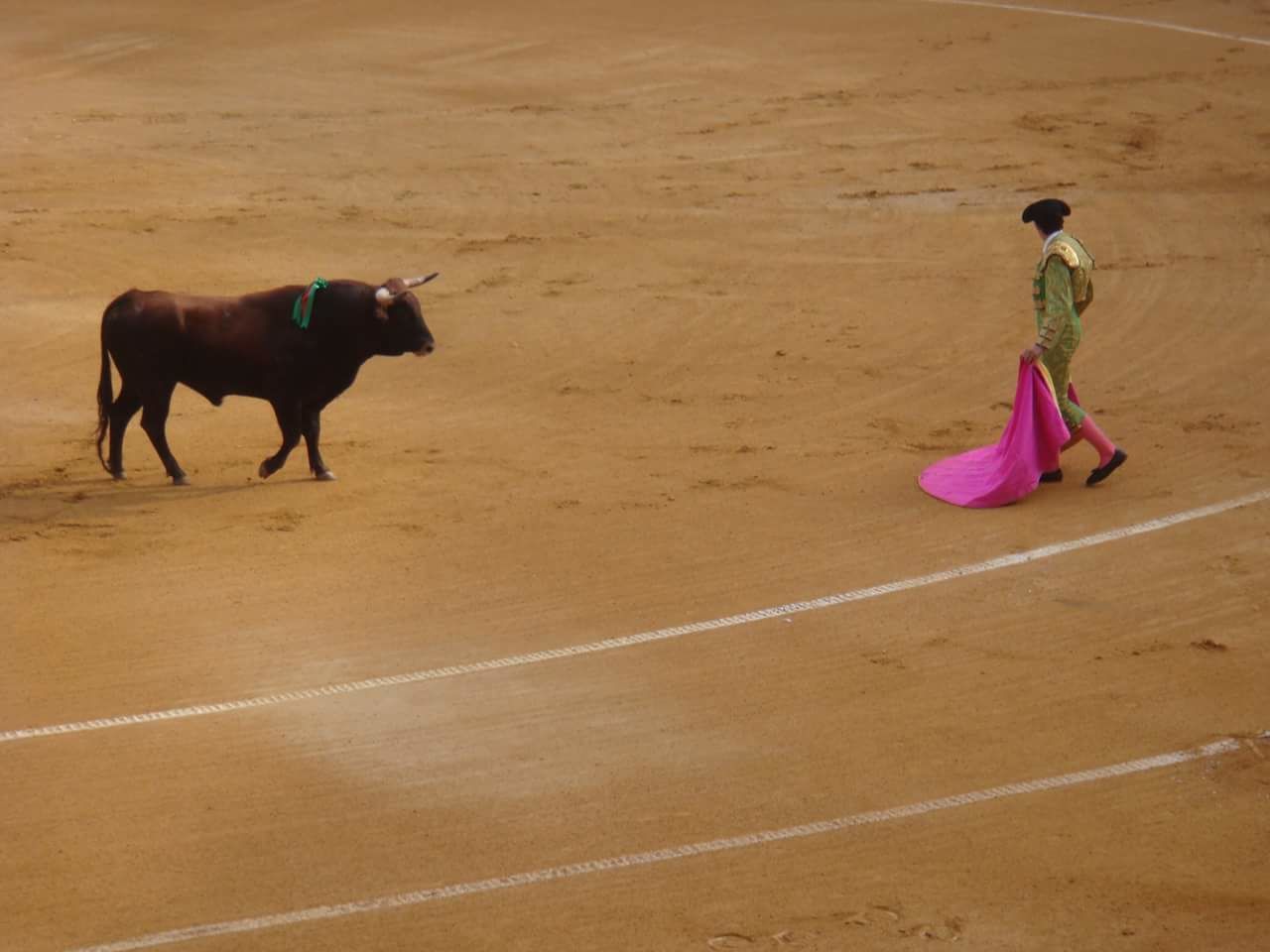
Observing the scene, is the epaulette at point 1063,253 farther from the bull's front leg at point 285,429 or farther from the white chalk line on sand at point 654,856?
the bull's front leg at point 285,429

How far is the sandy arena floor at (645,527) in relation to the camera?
6.76 metres

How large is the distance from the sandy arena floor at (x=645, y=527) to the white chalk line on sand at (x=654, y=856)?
Answer: 0.08ft

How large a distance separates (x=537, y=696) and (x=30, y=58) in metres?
14.2

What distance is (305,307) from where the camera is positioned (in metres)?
10.4

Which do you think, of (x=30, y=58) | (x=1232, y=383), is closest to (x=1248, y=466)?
(x=1232, y=383)

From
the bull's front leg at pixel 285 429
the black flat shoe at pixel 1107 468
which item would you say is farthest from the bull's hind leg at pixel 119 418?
the black flat shoe at pixel 1107 468

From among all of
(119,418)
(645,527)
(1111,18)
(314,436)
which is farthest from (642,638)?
(1111,18)

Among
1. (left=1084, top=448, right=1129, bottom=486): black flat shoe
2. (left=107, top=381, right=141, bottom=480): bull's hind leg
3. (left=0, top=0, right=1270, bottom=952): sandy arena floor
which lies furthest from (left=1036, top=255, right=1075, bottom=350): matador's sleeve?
(left=107, top=381, right=141, bottom=480): bull's hind leg

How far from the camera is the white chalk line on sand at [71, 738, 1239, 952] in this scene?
6.40m

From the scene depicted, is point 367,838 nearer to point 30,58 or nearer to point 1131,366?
point 1131,366

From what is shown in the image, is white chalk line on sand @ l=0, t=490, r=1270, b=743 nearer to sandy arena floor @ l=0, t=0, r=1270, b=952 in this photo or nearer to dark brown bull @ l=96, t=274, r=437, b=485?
sandy arena floor @ l=0, t=0, r=1270, b=952

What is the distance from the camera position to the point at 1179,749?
24.7 ft

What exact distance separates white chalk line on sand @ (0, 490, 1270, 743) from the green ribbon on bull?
270 centimetres

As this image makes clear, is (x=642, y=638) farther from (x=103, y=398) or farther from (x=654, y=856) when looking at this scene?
(x=103, y=398)
